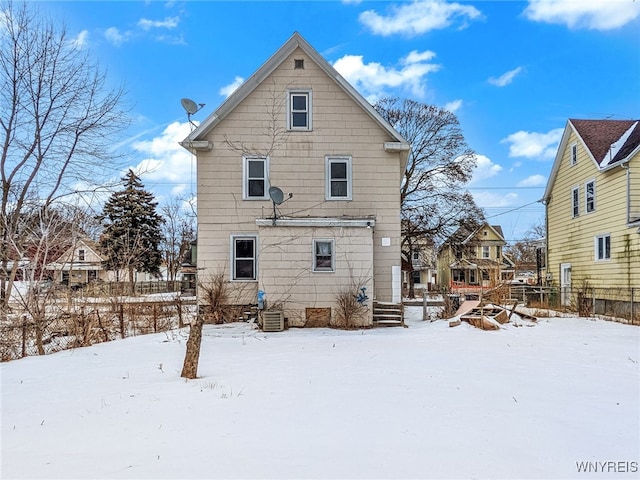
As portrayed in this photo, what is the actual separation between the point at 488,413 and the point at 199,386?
11.5ft

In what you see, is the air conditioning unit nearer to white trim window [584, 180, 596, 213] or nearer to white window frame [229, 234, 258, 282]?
white window frame [229, 234, 258, 282]

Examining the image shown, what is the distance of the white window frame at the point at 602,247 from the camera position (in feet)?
52.7

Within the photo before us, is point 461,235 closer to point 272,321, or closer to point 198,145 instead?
point 272,321

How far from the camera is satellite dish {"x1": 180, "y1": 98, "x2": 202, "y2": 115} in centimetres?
1343

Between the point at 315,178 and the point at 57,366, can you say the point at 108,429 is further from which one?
the point at 315,178

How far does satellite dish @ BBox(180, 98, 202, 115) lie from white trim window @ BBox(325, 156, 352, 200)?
4.54 meters

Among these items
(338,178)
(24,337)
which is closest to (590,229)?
(338,178)

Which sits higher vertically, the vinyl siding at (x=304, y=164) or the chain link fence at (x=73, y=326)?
the vinyl siding at (x=304, y=164)

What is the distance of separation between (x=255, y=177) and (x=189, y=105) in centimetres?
311

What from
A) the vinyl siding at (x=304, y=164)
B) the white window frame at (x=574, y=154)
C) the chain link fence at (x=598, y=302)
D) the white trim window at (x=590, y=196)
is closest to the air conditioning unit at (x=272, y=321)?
the vinyl siding at (x=304, y=164)

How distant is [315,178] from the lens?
13688 mm

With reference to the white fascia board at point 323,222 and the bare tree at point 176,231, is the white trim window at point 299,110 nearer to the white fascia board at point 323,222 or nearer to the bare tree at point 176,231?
the white fascia board at point 323,222

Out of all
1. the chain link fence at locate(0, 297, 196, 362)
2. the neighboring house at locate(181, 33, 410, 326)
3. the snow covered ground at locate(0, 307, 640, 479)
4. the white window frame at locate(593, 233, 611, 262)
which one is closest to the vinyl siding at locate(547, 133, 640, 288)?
the white window frame at locate(593, 233, 611, 262)

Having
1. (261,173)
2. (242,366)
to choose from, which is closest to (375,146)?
(261,173)
